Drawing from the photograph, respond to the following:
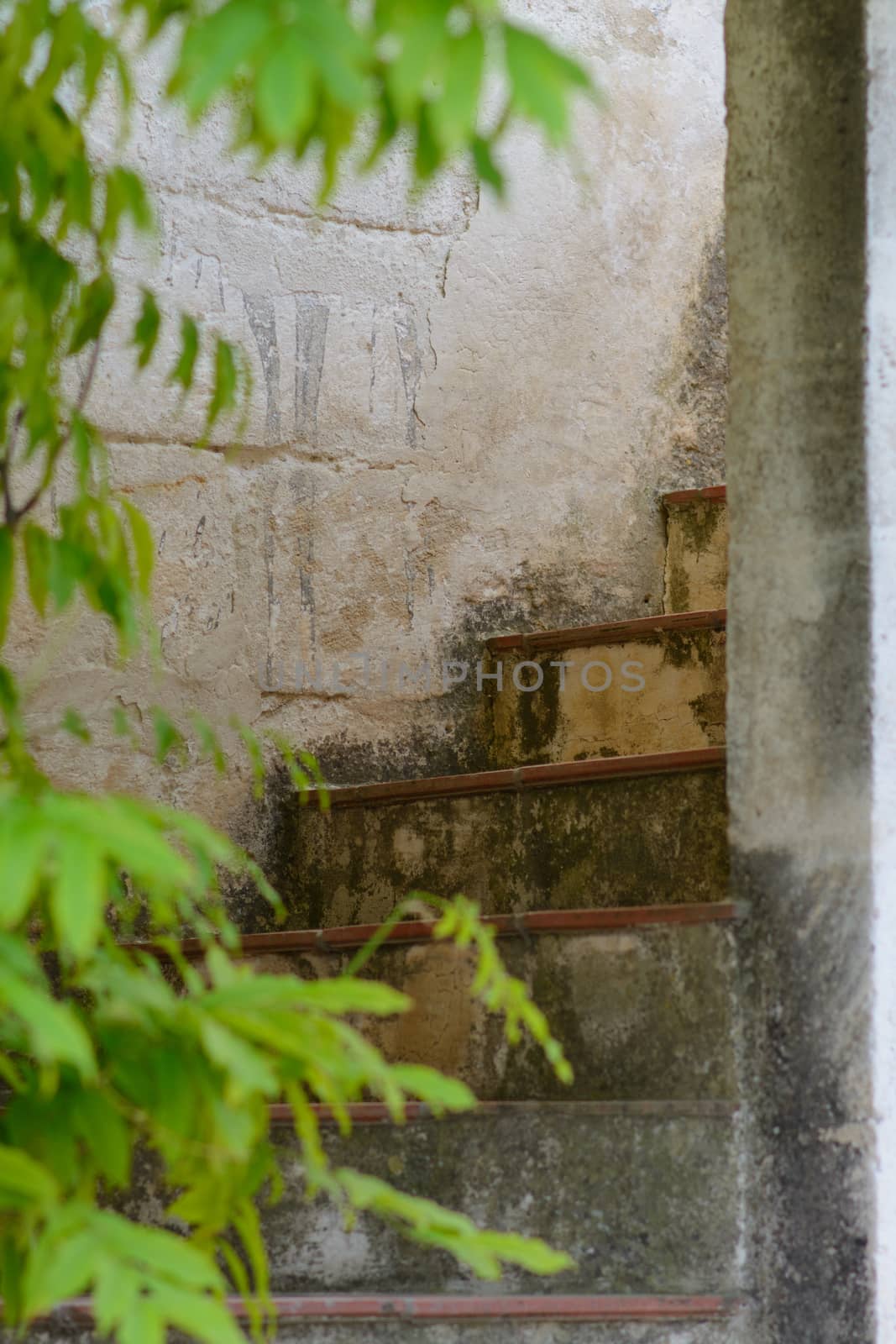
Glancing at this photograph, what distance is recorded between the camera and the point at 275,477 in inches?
106

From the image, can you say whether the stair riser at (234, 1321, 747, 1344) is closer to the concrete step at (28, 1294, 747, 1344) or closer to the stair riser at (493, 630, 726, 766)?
the concrete step at (28, 1294, 747, 1344)

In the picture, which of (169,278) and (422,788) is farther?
(169,278)

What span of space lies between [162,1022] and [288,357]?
2089 mm

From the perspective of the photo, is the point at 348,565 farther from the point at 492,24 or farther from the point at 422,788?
the point at 492,24

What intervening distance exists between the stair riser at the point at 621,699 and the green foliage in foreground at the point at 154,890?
4.71 feet

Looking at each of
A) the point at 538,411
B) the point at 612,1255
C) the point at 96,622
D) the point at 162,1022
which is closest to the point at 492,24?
the point at 162,1022

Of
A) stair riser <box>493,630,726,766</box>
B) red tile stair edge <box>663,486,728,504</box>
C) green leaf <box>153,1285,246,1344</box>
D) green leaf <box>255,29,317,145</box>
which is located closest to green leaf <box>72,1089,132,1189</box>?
green leaf <box>153,1285,246,1344</box>

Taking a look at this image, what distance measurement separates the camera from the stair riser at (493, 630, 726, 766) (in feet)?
7.90

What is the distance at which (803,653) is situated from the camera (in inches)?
59.2

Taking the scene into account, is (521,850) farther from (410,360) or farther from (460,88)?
(460,88)

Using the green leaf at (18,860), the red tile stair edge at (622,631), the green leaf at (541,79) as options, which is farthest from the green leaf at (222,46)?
the red tile stair edge at (622,631)

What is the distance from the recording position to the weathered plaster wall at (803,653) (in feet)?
4.66

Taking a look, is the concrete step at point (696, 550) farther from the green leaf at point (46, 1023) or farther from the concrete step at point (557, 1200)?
the green leaf at point (46, 1023)

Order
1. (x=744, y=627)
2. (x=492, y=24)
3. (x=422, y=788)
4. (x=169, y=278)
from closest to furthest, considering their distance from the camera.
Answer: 1. (x=492, y=24)
2. (x=744, y=627)
3. (x=422, y=788)
4. (x=169, y=278)
